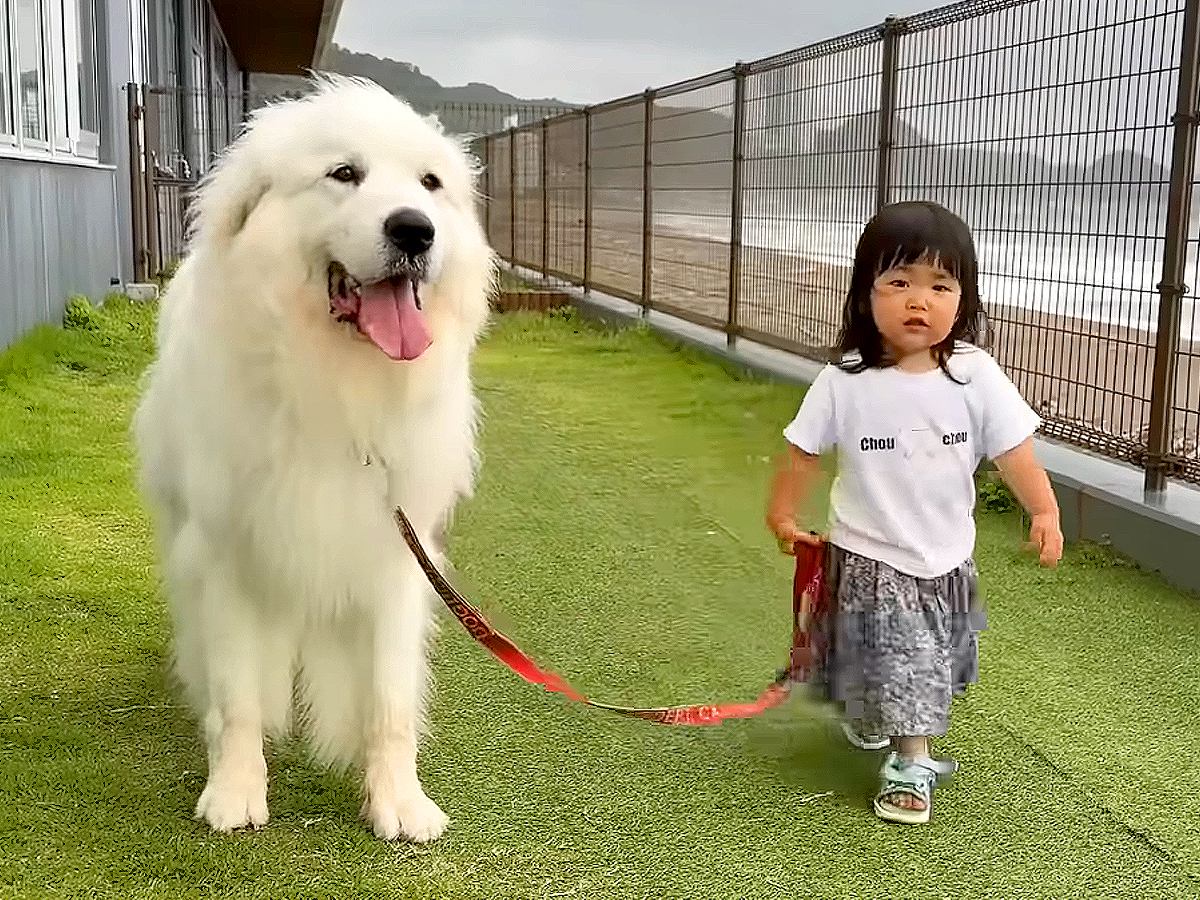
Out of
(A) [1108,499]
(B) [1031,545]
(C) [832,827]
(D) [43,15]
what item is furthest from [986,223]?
(D) [43,15]

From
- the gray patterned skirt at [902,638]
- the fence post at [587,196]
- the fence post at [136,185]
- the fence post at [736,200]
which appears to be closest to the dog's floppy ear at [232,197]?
the gray patterned skirt at [902,638]

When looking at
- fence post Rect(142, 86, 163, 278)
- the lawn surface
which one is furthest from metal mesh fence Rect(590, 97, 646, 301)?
the lawn surface

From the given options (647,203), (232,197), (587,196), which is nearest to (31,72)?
(647,203)

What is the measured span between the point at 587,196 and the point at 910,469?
378 inches

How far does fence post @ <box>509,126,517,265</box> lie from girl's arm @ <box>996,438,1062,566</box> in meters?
12.6

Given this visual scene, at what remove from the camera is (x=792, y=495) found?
89.0 inches

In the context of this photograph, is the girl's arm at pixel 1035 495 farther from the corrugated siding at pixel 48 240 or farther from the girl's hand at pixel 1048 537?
the corrugated siding at pixel 48 240

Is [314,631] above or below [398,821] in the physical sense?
above

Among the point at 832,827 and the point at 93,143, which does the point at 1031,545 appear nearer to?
the point at 832,827

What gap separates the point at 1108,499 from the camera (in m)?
3.63

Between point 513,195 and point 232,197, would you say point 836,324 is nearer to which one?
point 232,197

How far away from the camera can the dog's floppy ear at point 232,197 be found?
1910mm

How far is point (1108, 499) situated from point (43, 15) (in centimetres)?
696

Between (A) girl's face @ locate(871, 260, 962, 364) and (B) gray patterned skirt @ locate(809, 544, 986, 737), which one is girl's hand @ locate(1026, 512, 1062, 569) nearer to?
(B) gray patterned skirt @ locate(809, 544, 986, 737)
